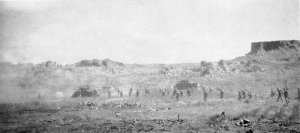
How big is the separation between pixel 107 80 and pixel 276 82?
42.3 meters

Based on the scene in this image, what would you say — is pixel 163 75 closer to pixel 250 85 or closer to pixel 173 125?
pixel 250 85

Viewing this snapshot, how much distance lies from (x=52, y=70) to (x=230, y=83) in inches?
2006

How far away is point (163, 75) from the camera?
78.5 m

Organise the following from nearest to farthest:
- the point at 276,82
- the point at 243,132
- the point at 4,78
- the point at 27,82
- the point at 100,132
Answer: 1. the point at 243,132
2. the point at 100,132
3. the point at 276,82
4. the point at 27,82
5. the point at 4,78

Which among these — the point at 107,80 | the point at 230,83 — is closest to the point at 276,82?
the point at 230,83

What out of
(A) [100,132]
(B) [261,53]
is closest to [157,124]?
(A) [100,132]

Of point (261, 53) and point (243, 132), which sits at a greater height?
point (261, 53)

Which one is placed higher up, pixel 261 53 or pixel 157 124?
pixel 261 53

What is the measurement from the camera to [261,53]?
84.4 metres

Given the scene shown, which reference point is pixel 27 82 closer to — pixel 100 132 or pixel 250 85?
pixel 250 85

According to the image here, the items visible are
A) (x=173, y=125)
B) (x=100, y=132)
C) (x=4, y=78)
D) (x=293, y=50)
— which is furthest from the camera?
(x=293, y=50)

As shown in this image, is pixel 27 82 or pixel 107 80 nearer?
pixel 27 82

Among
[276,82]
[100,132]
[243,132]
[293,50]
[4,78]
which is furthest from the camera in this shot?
[293,50]

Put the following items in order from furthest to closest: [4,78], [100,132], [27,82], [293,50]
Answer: [293,50]
[4,78]
[27,82]
[100,132]
